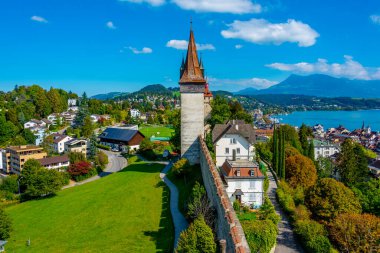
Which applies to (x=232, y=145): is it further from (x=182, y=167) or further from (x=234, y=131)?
(x=182, y=167)

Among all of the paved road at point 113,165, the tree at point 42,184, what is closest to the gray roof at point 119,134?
the paved road at point 113,165

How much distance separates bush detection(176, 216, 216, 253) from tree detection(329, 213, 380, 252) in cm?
1263

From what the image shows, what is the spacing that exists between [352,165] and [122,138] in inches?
1903

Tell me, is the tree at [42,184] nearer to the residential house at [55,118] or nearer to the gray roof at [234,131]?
the gray roof at [234,131]

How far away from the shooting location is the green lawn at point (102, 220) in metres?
22.3

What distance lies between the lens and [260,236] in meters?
20.1

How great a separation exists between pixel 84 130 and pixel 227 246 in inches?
3131

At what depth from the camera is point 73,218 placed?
97.4ft

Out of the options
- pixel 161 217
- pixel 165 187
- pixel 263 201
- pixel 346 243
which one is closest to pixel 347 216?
pixel 346 243

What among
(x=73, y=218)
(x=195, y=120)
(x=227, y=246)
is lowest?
(x=73, y=218)

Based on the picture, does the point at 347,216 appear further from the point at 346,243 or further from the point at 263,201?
the point at 263,201

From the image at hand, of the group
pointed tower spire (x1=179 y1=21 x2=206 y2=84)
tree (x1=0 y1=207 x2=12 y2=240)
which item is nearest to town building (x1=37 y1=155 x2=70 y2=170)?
tree (x1=0 y1=207 x2=12 y2=240)

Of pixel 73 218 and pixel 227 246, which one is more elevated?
pixel 227 246

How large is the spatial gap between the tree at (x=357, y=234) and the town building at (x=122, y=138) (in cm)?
5273
